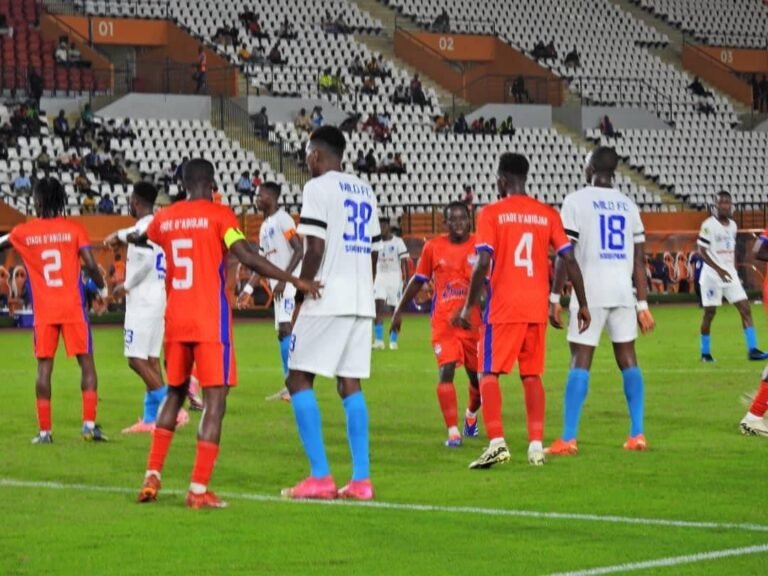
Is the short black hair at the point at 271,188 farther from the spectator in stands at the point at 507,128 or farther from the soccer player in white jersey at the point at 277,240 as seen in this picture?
the spectator in stands at the point at 507,128

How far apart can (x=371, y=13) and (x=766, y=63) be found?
17.3m

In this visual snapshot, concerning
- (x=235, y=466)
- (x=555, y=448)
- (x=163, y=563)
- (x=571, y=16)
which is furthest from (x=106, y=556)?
(x=571, y=16)

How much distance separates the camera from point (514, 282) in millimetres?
12992

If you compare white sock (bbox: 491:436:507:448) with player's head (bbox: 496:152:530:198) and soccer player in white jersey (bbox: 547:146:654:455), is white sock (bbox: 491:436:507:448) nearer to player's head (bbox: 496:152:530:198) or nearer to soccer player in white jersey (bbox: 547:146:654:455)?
soccer player in white jersey (bbox: 547:146:654:455)

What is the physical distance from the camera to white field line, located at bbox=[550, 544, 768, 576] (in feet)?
27.8

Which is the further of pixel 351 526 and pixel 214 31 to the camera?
pixel 214 31

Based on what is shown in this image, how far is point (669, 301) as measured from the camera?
1768 inches

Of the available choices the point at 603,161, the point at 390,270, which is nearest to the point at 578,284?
the point at 603,161

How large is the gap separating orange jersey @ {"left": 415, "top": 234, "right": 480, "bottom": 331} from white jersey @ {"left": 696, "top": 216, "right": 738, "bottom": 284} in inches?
392

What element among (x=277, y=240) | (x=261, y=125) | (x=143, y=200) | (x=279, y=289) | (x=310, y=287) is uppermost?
(x=261, y=125)

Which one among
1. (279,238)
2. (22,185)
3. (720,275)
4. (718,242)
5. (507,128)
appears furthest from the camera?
(507,128)

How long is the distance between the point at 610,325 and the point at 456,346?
1437 millimetres

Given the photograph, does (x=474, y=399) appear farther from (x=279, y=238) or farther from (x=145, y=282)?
(x=279, y=238)

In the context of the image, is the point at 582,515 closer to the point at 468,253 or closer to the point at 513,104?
the point at 468,253
